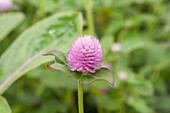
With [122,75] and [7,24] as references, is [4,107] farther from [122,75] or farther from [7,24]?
[122,75]

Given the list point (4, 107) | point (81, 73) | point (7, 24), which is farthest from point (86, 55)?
point (7, 24)

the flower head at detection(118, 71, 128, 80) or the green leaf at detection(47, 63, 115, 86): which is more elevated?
the flower head at detection(118, 71, 128, 80)

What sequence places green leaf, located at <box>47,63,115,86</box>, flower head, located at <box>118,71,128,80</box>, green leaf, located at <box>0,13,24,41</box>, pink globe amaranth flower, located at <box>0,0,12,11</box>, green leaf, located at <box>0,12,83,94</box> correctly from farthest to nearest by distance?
pink globe amaranth flower, located at <box>0,0,12,11</box>, flower head, located at <box>118,71,128,80</box>, green leaf, located at <box>0,13,24,41</box>, green leaf, located at <box>0,12,83,94</box>, green leaf, located at <box>47,63,115,86</box>

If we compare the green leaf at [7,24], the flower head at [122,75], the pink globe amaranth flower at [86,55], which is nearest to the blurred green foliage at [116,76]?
the flower head at [122,75]

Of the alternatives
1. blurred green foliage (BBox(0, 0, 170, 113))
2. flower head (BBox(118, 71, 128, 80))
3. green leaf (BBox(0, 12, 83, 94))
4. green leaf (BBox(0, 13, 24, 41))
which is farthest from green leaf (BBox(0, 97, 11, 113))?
flower head (BBox(118, 71, 128, 80))

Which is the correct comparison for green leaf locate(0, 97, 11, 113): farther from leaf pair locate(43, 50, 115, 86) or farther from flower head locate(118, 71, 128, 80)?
flower head locate(118, 71, 128, 80)

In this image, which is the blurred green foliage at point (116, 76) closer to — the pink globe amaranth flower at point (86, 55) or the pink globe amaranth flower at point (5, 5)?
the pink globe amaranth flower at point (5, 5)
